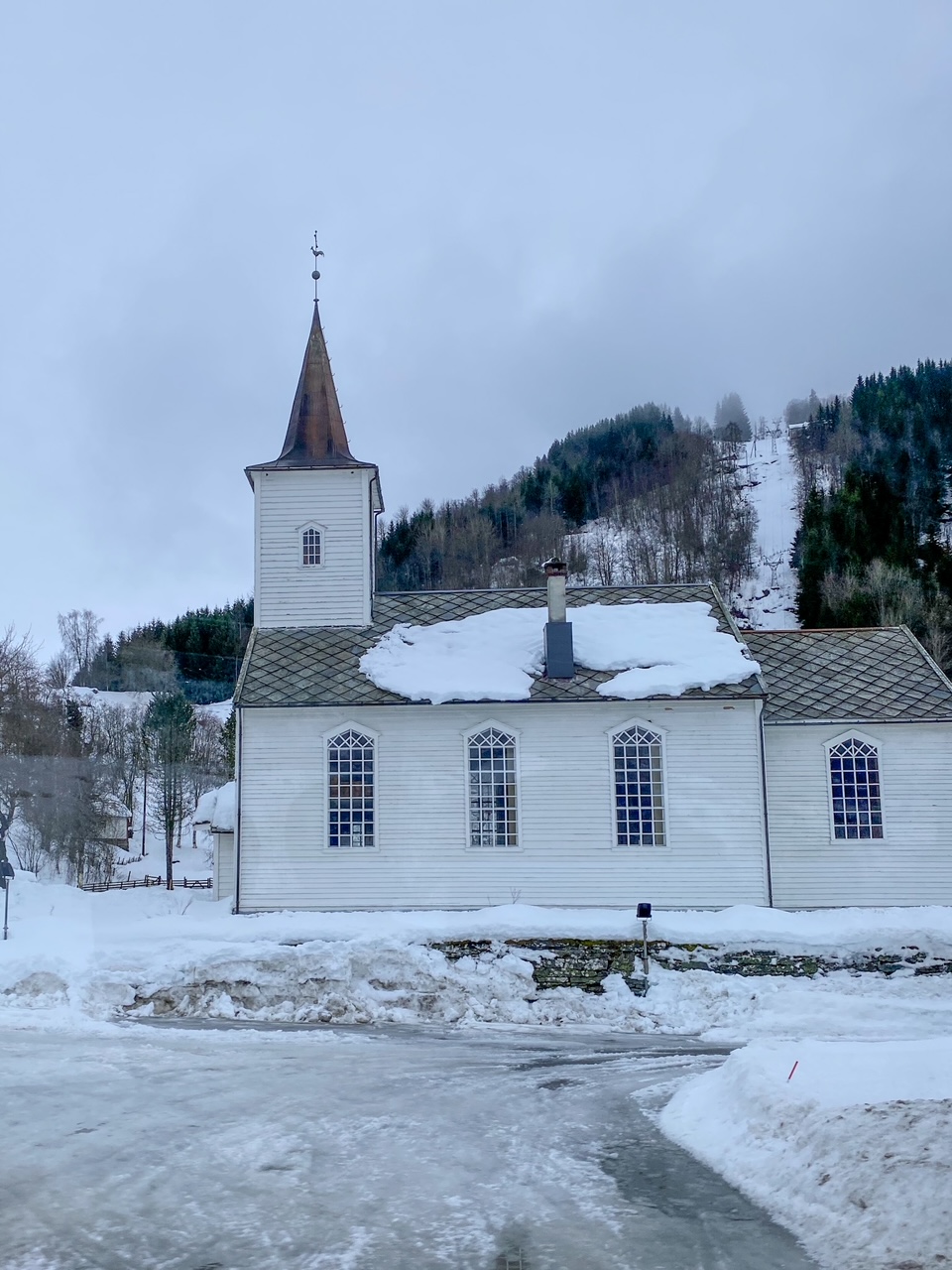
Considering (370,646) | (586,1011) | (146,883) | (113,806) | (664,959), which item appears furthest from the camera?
(113,806)

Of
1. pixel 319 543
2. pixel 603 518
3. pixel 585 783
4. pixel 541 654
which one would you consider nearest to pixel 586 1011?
pixel 585 783

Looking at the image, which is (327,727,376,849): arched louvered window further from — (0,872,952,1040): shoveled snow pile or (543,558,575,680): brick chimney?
(543,558,575,680): brick chimney

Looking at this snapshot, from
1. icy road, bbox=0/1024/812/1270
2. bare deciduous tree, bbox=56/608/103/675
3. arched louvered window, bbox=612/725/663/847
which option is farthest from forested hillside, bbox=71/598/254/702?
icy road, bbox=0/1024/812/1270

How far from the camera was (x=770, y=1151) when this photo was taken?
27.3 feet

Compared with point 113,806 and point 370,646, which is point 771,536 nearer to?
point 113,806

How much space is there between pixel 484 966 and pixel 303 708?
6.54 meters

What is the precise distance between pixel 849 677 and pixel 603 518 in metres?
73.4

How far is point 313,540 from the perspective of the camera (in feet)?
82.8

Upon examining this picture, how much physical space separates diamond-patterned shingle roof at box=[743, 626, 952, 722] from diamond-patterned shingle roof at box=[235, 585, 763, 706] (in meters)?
1.36

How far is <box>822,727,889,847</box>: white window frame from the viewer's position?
851 inches

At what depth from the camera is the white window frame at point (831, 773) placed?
2161 centimetres

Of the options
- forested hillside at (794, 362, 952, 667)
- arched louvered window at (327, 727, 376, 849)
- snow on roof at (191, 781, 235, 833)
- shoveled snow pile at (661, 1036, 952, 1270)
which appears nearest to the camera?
shoveled snow pile at (661, 1036, 952, 1270)

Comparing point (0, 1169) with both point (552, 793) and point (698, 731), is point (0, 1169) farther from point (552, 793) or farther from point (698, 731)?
point (698, 731)

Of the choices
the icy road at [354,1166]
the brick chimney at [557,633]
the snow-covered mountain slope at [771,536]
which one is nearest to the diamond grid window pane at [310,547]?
the brick chimney at [557,633]
